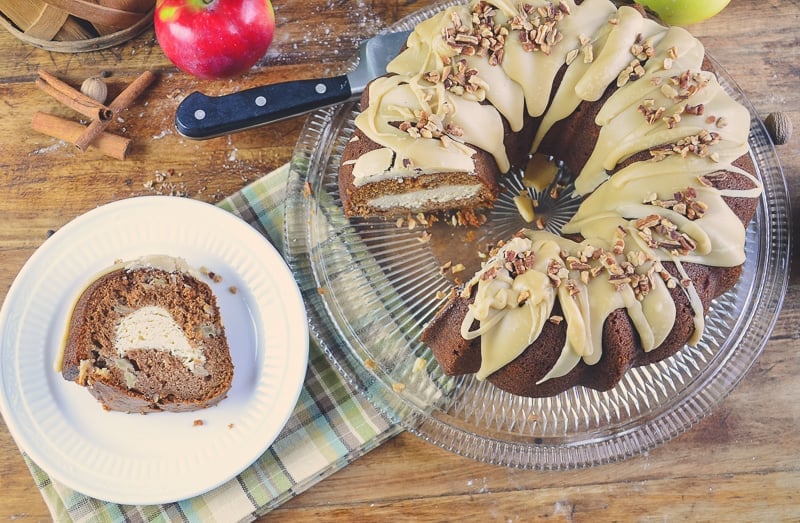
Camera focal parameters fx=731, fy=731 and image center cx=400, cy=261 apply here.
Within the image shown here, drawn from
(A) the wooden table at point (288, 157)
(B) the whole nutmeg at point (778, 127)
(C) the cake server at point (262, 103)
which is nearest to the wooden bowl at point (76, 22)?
(A) the wooden table at point (288, 157)

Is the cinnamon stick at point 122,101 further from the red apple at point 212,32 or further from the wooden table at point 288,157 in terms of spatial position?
the red apple at point 212,32

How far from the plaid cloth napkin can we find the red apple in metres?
0.97

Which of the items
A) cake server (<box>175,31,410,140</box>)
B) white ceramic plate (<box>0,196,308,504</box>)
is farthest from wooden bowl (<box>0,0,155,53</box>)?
white ceramic plate (<box>0,196,308,504</box>)

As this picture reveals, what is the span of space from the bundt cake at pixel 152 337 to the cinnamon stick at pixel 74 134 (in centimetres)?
42

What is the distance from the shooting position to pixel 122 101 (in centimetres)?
246

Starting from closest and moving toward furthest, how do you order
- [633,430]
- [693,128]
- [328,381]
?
[693,128] → [633,430] → [328,381]

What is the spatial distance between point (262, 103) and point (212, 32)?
273mm

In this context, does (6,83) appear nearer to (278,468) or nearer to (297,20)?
(297,20)

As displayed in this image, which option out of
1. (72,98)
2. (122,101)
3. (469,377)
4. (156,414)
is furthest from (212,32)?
(469,377)

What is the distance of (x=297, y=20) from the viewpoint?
2.55m

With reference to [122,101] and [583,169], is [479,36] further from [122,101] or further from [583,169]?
[122,101]

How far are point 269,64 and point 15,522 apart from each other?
1.70 metres

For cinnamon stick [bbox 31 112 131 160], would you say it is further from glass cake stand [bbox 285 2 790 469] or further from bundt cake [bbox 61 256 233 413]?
glass cake stand [bbox 285 2 790 469]

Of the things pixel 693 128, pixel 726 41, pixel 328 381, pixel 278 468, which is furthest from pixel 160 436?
pixel 726 41
